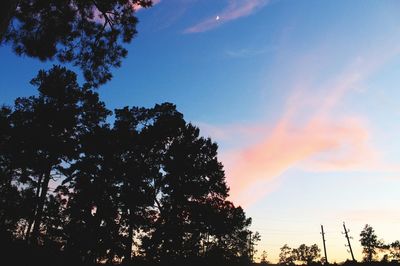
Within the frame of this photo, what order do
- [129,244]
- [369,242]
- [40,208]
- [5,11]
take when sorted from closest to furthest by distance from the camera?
1. [5,11]
2. [40,208]
3. [129,244]
4. [369,242]

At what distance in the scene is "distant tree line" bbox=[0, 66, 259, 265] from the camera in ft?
96.8

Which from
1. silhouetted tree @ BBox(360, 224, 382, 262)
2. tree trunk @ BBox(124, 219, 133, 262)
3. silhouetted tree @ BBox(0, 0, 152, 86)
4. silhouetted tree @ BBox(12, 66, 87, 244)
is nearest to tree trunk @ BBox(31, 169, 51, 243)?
silhouetted tree @ BBox(12, 66, 87, 244)

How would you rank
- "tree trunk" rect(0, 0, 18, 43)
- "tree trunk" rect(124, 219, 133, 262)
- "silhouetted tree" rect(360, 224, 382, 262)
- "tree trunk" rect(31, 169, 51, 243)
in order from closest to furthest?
"tree trunk" rect(0, 0, 18, 43) < "tree trunk" rect(31, 169, 51, 243) < "tree trunk" rect(124, 219, 133, 262) < "silhouetted tree" rect(360, 224, 382, 262)

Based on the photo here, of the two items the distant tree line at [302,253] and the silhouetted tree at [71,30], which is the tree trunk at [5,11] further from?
the distant tree line at [302,253]

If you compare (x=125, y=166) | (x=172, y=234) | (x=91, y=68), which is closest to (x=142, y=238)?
(x=172, y=234)

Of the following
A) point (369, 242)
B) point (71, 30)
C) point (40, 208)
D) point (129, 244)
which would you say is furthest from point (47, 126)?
point (369, 242)

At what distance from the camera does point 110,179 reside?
34094mm

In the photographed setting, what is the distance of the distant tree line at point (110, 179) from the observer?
29.5m

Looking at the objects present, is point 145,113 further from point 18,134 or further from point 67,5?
point 67,5

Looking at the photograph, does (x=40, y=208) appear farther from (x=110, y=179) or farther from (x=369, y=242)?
(x=369, y=242)

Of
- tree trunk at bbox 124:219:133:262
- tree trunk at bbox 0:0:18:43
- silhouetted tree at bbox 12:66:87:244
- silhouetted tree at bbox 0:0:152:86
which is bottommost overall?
tree trunk at bbox 124:219:133:262

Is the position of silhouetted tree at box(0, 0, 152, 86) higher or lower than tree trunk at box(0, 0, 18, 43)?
higher

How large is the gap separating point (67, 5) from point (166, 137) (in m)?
24.9

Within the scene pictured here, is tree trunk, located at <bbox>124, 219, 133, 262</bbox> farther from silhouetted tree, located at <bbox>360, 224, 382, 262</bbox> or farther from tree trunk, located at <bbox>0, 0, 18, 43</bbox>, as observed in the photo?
silhouetted tree, located at <bbox>360, 224, 382, 262</bbox>
